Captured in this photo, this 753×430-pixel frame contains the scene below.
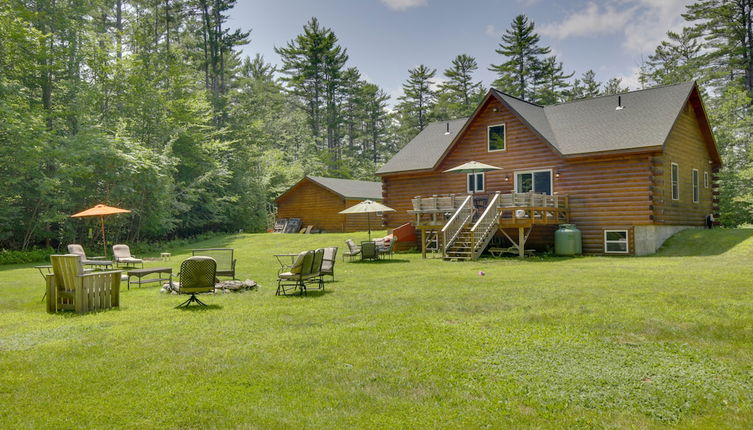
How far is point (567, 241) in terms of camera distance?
19375 millimetres

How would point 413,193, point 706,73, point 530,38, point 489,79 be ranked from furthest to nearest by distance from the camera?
1. point 489,79
2. point 530,38
3. point 706,73
4. point 413,193

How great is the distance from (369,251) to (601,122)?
39.4 ft

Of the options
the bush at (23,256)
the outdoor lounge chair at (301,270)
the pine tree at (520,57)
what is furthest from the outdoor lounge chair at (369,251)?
the pine tree at (520,57)

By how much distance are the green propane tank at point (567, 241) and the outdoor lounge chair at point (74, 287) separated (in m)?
16.2

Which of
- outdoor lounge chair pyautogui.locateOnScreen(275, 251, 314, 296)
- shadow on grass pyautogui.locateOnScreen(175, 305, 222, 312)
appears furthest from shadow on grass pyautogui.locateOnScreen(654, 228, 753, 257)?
shadow on grass pyautogui.locateOnScreen(175, 305, 222, 312)

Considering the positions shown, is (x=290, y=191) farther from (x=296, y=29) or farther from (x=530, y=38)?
(x=530, y=38)

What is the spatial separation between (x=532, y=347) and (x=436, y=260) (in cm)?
1252

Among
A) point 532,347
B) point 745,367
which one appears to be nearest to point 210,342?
point 532,347

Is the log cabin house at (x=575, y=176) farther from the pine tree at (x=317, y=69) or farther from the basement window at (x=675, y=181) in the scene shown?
the pine tree at (x=317, y=69)

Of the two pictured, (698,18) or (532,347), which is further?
(698,18)

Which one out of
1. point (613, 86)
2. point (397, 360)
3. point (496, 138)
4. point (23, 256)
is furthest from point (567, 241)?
point (613, 86)

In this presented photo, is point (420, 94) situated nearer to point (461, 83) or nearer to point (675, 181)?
point (461, 83)

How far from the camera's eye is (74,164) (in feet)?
77.3

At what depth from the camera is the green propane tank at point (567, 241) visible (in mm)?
19375
